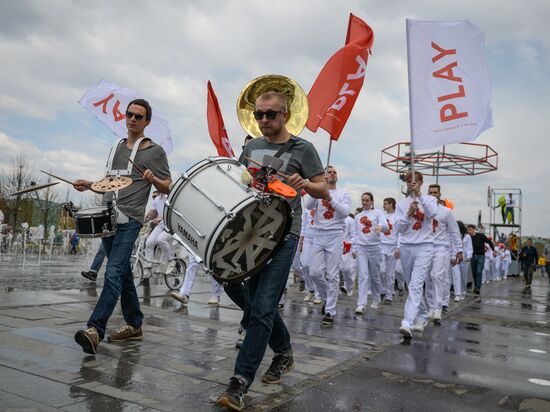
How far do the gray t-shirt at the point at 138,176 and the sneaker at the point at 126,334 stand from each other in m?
1.02

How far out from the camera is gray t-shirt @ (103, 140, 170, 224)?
4918 mm

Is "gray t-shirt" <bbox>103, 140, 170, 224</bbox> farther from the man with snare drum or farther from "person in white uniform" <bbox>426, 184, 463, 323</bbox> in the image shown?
"person in white uniform" <bbox>426, 184, 463, 323</bbox>

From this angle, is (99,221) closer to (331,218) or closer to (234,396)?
(234,396)

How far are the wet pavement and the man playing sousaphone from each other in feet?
0.71

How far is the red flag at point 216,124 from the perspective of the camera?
8.85 m

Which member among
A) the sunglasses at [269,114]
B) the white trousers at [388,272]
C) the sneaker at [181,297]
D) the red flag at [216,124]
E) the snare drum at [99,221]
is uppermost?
the red flag at [216,124]

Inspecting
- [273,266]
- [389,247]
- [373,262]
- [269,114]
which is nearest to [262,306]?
[273,266]

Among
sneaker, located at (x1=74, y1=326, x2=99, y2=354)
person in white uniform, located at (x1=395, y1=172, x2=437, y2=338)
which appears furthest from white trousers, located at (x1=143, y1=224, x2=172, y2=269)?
sneaker, located at (x1=74, y1=326, x2=99, y2=354)

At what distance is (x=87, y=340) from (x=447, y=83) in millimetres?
5423

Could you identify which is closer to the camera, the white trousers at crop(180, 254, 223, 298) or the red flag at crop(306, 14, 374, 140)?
the red flag at crop(306, 14, 374, 140)

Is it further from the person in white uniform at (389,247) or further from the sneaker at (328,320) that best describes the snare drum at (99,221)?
the person in white uniform at (389,247)

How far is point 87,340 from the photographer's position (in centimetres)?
427

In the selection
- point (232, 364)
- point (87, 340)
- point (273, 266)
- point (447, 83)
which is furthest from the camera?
point (447, 83)

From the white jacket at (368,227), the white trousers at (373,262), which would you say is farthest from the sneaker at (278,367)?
the white jacket at (368,227)
